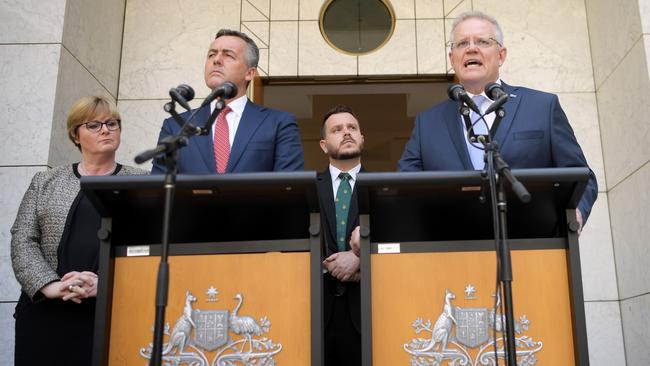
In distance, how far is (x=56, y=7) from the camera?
4.38m

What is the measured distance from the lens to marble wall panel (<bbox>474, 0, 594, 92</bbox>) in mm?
5055

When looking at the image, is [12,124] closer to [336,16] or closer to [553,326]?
[336,16]

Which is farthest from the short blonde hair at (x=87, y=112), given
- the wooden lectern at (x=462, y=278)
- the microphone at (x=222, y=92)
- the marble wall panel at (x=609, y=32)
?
the marble wall panel at (x=609, y=32)

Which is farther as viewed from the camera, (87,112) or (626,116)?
(626,116)

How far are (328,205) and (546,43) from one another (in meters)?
2.79

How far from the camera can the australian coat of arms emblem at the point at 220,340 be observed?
186 cm

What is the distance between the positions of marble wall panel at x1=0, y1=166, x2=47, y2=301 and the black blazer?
1.90 meters

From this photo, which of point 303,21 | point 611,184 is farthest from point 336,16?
point 611,184

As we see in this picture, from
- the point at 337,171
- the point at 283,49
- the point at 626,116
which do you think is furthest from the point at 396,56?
the point at 337,171

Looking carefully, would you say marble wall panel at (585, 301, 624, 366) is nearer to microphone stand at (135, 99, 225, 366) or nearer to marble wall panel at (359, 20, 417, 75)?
marble wall panel at (359, 20, 417, 75)

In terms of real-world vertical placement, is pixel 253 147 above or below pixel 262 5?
below

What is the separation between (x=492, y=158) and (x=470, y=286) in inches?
14.7

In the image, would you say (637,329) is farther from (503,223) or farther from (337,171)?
(503,223)

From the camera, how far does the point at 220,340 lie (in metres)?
1.87
